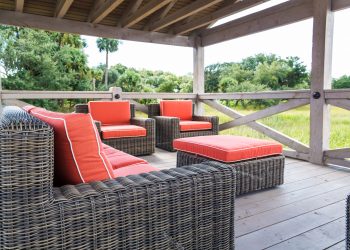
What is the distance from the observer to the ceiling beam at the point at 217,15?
4344 millimetres

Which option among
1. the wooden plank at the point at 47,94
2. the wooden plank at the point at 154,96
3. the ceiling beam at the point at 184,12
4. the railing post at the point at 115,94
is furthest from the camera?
the wooden plank at the point at 154,96

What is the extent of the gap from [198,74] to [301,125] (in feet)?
8.61

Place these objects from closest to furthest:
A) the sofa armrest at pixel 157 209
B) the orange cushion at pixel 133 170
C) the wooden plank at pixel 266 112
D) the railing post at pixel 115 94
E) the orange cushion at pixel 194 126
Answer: the sofa armrest at pixel 157 209 < the orange cushion at pixel 133 170 < the wooden plank at pixel 266 112 < the orange cushion at pixel 194 126 < the railing post at pixel 115 94

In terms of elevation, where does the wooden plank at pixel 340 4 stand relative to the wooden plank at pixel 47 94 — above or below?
above

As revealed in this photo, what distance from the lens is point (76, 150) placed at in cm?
116

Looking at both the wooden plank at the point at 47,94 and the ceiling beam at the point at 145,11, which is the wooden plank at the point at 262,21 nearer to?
the ceiling beam at the point at 145,11

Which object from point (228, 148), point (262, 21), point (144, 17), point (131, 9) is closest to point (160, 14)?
point (144, 17)

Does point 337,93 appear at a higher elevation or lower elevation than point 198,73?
lower

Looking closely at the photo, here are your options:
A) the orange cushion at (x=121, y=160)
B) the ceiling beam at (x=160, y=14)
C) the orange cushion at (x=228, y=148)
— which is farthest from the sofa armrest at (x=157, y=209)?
the ceiling beam at (x=160, y=14)

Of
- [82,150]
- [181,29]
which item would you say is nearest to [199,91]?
[181,29]

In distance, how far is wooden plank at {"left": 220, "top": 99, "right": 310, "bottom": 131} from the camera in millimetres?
4059

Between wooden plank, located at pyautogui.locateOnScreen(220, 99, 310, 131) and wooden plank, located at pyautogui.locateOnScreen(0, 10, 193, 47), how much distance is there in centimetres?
196

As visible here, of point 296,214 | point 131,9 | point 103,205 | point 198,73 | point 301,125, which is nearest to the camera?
point 103,205

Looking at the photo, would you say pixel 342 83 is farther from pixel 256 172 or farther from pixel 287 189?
pixel 256 172
